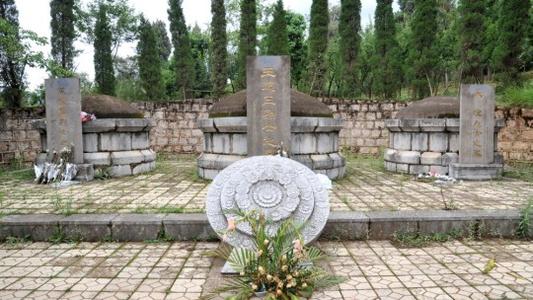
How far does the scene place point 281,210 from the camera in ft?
11.7

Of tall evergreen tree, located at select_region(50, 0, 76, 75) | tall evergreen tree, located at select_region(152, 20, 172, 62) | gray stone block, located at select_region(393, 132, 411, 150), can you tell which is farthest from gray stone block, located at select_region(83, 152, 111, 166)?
tall evergreen tree, located at select_region(152, 20, 172, 62)

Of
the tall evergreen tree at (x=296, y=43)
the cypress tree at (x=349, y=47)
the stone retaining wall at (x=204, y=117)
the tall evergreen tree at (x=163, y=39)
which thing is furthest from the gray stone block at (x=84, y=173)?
the tall evergreen tree at (x=163, y=39)

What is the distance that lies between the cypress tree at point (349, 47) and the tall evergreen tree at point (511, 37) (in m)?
5.51

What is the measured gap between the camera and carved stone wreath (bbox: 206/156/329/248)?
3.56 meters

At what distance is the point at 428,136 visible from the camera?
8.73m

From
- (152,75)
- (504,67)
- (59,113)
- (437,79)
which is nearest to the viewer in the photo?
(59,113)

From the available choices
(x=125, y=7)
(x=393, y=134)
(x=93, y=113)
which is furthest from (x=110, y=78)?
(x=393, y=134)

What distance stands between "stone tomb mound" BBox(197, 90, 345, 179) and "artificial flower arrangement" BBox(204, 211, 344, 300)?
4.37 meters

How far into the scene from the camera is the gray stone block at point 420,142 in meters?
8.77

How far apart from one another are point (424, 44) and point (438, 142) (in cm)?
767

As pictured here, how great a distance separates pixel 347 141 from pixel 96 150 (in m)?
8.39

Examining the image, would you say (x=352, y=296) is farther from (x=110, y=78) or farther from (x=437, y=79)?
(x=110, y=78)

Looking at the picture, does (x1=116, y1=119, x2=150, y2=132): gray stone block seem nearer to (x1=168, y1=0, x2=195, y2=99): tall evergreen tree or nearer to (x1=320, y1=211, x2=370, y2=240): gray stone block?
(x1=320, y1=211, x2=370, y2=240): gray stone block

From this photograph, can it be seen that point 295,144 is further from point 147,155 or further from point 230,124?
point 147,155
